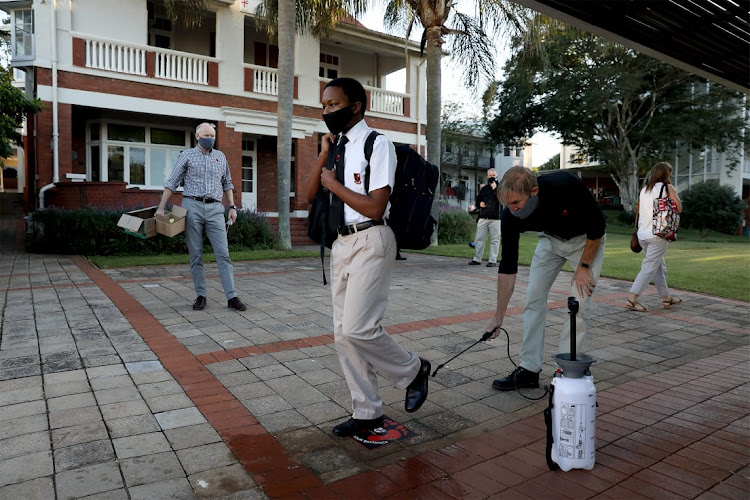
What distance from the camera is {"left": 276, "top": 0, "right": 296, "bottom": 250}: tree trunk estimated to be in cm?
1273

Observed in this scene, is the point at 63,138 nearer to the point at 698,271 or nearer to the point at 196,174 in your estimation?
the point at 196,174

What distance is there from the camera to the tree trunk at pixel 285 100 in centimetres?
1273

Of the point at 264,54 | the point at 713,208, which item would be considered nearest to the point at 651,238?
the point at 264,54

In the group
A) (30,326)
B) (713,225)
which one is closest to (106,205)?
(30,326)

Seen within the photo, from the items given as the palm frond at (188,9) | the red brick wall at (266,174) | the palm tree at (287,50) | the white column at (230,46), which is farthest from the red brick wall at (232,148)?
the palm tree at (287,50)

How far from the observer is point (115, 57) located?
15.7 meters

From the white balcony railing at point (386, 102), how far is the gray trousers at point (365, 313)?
18397mm

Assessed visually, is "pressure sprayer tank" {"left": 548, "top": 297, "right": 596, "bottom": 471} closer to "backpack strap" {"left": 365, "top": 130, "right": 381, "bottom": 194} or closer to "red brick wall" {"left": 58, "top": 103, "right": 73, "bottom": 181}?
"backpack strap" {"left": 365, "top": 130, "right": 381, "bottom": 194}

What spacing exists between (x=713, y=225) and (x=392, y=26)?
21.9m

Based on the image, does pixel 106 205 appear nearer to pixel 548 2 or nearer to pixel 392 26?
pixel 392 26

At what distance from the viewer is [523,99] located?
33219mm

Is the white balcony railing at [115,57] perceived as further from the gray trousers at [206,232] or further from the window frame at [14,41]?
the gray trousers at [206,232]

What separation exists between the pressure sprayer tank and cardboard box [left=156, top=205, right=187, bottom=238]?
4500 millimetres

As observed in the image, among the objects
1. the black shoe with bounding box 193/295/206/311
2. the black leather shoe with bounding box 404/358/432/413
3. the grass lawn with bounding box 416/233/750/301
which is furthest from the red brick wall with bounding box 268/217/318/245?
the black leather shoe with bounding box 404/358/432/413
